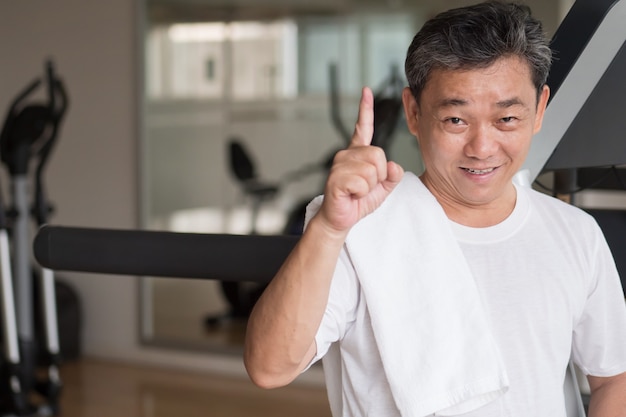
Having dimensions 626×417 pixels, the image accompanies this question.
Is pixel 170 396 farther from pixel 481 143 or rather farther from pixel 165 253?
pixel 481 143

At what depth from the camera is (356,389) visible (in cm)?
139

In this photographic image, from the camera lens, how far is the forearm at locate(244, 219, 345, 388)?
3.92ft

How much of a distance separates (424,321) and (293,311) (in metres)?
0.20

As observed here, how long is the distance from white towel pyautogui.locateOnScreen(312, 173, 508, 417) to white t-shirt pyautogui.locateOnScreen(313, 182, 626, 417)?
0.10ft

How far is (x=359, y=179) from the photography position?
1116 mm

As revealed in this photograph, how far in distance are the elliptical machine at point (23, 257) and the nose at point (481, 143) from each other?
3.07m

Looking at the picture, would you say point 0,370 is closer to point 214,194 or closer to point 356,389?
point 214,194

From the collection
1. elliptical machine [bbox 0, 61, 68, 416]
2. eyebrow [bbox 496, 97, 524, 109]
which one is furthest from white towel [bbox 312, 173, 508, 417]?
elliptical machine [bbox 0, 61, 68, 416]

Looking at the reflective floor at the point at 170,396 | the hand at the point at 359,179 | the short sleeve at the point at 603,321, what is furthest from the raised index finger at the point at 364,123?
the reflective floor at the point at 170,396

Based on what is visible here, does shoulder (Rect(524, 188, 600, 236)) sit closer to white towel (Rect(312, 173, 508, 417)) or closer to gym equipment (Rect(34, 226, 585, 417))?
white towel (Rect(312, 173, 508, 417))

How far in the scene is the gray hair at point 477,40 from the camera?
133cm

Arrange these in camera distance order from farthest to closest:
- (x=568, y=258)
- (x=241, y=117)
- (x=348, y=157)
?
(x=241, y=117) → (x=568, y=258) → (x=348, y=157)

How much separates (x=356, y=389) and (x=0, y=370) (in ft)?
10.9

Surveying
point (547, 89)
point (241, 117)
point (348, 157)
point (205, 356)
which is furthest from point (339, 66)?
point (348, 157)
